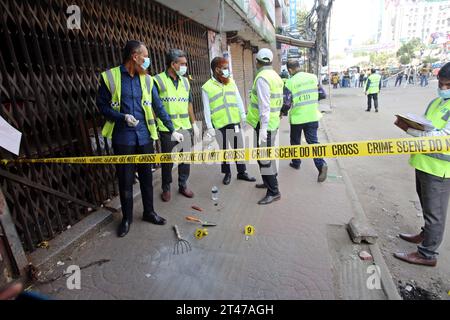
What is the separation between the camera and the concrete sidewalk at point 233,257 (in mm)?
2391

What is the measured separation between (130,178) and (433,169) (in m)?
2.82

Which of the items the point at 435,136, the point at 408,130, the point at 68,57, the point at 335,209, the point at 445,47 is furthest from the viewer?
the point at 445,47

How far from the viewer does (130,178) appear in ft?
10.3

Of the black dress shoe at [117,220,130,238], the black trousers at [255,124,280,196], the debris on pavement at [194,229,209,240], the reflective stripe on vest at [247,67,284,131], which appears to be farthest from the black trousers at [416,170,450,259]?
the black dress shoe at [117,220,130,238]

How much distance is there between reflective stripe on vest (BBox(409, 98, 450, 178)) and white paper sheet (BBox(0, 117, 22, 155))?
344 cm

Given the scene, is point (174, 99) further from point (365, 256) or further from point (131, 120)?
point (365, 256)

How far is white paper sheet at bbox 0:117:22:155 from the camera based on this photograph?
7.75 ft

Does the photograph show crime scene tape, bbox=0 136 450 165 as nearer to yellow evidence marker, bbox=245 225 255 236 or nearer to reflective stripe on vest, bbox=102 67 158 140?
reflective stripe on vest, bbox=102 67 158 140

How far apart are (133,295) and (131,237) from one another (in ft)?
3.07

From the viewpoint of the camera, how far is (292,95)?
4.82 meters

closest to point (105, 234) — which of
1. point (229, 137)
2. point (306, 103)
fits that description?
point (229, 137)

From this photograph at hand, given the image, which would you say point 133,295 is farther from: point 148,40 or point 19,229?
point 148,40

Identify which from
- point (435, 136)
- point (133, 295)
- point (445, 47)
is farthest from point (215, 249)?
point (445, 47)

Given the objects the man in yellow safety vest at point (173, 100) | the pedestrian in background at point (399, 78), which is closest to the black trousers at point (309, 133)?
the man in yellow safety vest at point (173, 100)
